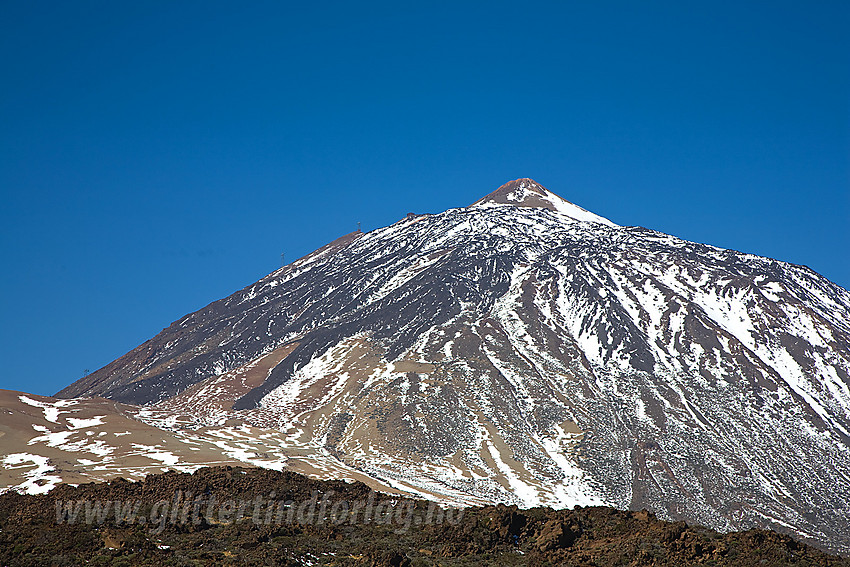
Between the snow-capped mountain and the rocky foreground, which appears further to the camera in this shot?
the snow-capped mountain

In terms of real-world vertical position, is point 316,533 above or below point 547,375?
below

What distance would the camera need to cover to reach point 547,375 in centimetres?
13000

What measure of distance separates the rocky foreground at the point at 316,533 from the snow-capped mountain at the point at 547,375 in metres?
42.2

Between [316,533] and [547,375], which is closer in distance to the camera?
[316,533]

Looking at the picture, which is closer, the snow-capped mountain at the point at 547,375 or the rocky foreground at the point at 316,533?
the rocky foreground at the point at 316,533

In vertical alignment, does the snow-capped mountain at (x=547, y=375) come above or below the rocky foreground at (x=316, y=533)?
above

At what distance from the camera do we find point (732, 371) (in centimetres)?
13288

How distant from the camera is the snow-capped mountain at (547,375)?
100250 millimetres

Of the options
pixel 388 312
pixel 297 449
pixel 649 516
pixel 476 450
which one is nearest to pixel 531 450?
pixel 476 450

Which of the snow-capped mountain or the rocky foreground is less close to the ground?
the snow-capped mountain

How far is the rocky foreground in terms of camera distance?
2953cm

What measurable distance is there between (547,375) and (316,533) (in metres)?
99.1

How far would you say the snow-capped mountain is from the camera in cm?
10025

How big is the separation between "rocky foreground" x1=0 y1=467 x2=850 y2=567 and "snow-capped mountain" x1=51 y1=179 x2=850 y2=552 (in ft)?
138
